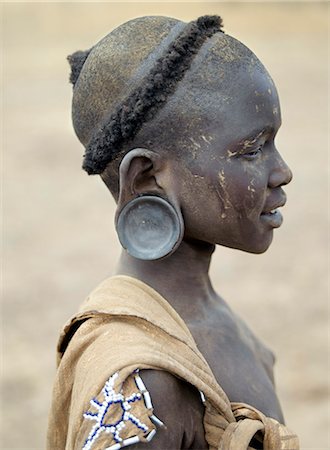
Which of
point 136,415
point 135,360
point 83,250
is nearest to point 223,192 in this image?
point 135,360

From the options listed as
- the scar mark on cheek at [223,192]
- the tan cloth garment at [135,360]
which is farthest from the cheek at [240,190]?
the tan cloth garment at [135,360]

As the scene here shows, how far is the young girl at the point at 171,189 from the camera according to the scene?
2178 mm

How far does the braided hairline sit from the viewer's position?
7.29ft

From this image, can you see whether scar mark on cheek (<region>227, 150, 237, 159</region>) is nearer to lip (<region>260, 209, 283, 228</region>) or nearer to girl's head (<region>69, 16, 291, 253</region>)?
girl's head (<region>69, 16, 291, 253</region>)

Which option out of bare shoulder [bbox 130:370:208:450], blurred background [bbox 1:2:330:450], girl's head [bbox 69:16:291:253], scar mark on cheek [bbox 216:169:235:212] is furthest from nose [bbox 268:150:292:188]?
blurred background [bbox 1:2:330:450]

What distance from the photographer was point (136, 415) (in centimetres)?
207

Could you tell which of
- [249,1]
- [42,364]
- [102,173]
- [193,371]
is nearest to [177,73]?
[102,173]

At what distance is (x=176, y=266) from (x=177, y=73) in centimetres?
48

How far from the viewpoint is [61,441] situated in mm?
2449

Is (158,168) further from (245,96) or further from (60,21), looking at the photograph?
(60,21)

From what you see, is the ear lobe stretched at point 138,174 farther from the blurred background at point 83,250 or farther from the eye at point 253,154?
the blurred background at point 83,250

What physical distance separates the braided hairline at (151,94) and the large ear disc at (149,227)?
15cm

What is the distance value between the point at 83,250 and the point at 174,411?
5.62 meters

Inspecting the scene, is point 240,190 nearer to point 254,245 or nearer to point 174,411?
point 254,245
